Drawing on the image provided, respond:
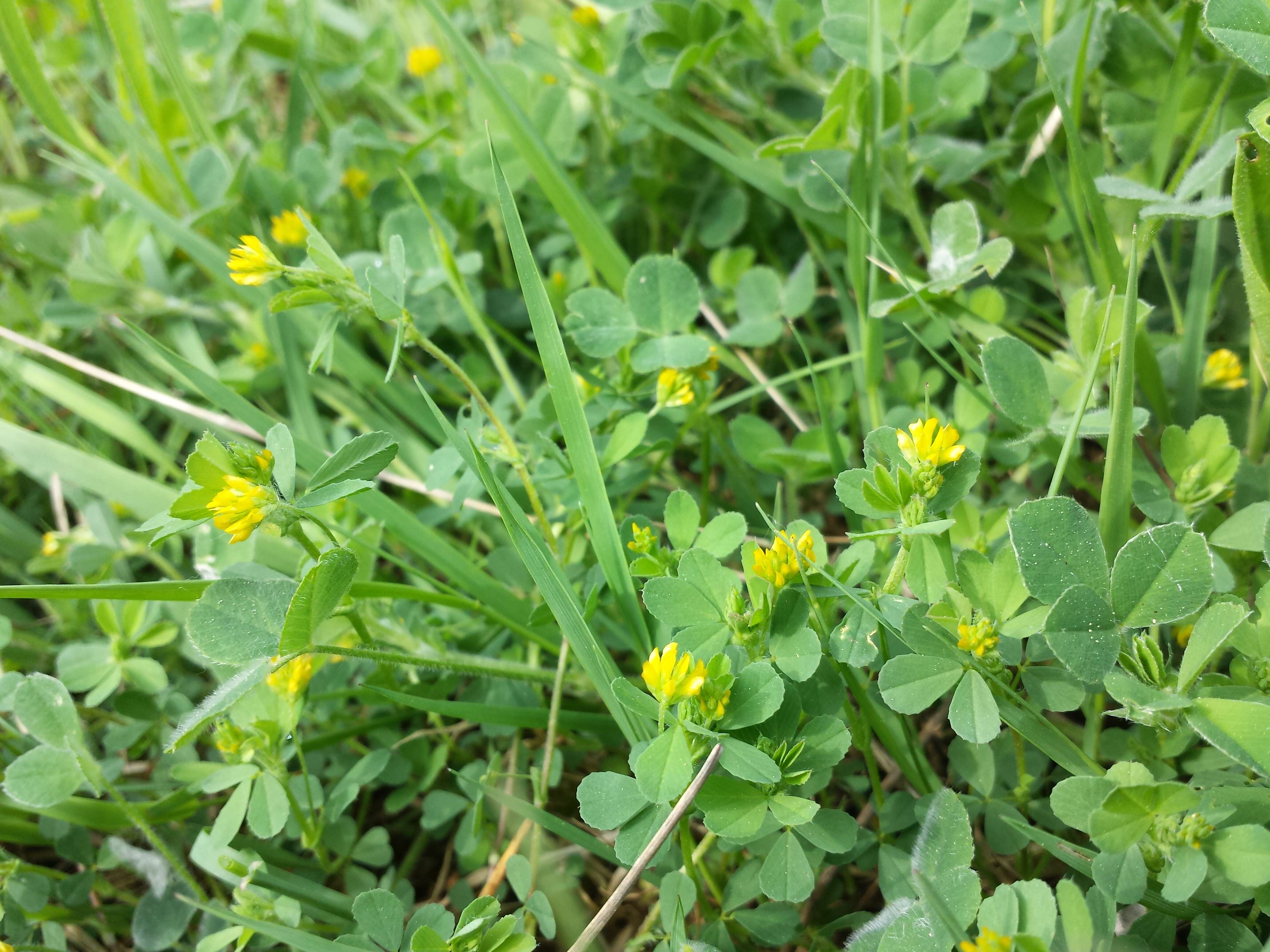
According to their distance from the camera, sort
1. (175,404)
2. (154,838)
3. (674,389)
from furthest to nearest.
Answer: (175,404)
(674,389)
(154,838)

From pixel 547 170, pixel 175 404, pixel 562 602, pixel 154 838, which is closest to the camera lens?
pixel 562 602

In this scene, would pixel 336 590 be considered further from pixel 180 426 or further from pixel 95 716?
pixel 180 426

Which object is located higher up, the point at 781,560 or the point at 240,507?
the point at 240,507

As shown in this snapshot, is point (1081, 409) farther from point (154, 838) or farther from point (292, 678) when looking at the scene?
point (154, 838)

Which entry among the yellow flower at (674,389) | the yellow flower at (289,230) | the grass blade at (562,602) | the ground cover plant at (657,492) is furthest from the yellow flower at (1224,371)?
the yellow flower at (289,230)

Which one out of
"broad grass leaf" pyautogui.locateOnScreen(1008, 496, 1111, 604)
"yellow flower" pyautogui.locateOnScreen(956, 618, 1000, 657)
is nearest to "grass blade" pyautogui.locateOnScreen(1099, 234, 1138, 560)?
"broad grass leaf" pyautogui.locateOnScreen(1008, 496, 1111, 604)

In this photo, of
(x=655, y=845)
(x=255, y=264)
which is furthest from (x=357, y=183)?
(x=655, y=845)
